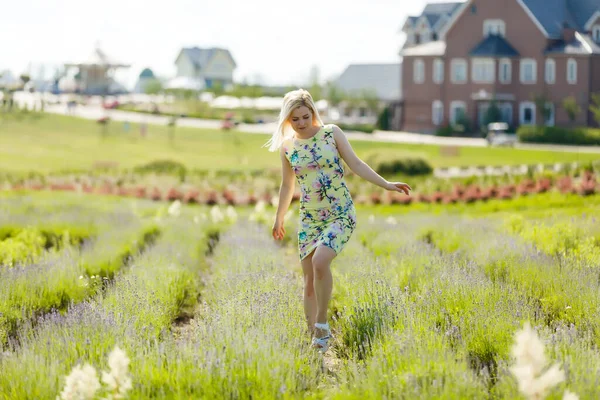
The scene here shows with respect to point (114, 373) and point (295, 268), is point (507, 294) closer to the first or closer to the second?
point (114, 373)

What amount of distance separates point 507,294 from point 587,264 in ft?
5.22

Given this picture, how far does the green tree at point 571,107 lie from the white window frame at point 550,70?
205 cm

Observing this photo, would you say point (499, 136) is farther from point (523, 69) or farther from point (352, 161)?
point (352, 161)

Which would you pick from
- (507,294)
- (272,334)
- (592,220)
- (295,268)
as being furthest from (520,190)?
(272,334)

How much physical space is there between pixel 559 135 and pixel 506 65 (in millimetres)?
9025

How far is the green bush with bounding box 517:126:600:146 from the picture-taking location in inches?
1671

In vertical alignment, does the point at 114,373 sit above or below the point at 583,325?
above

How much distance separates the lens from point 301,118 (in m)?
6.23

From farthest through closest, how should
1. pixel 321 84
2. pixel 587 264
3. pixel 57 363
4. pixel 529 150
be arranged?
pixel 321 84 → pixel 529 150 → pixel 587 264 → pixel 57 363

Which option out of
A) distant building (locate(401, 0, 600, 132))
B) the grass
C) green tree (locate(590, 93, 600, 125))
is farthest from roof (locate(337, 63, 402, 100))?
the grass

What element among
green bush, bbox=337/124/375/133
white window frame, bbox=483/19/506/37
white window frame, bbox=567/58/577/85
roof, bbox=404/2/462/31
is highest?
roof, bbox=404/2/462/31

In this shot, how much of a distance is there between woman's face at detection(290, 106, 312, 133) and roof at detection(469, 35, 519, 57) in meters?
46.1

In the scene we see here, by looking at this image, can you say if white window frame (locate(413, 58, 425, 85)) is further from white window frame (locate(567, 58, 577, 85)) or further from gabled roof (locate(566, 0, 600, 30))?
gabled roof (locate(566, 0, 600, 30))

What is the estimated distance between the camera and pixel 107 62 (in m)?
64.7
